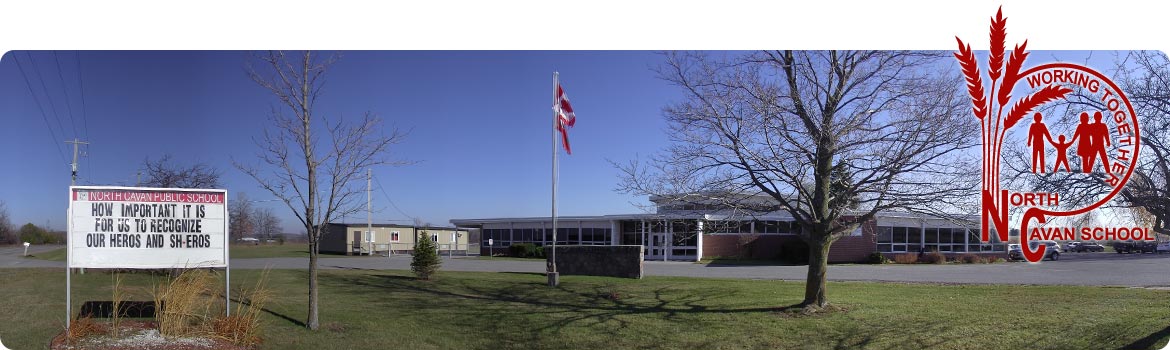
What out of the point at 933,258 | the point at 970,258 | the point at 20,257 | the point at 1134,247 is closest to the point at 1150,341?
the point at 1134,247

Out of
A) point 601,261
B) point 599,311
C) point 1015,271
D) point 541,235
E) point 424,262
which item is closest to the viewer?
point 599,311

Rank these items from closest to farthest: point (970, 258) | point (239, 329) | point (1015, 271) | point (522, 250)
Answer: point (239, 329) < point (1015, 271) < point (970, 258) < point (522, 250)

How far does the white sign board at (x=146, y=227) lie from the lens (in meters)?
6.66

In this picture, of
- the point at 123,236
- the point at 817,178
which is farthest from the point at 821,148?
the point at 123,236

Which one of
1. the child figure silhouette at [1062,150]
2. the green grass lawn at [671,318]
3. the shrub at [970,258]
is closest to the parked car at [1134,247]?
the green grass lawn at [671,318]

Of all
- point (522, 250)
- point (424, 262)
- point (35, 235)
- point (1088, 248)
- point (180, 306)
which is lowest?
point (522, 250)

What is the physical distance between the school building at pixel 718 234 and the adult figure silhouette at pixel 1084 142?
3.77ft

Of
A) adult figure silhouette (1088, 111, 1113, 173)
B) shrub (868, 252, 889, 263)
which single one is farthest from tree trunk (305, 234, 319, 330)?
shrub (868, 252, 889, 263)

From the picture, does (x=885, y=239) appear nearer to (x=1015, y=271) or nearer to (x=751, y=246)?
(x=751, y=246)

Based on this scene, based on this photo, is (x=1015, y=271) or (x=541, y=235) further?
(x=541, y=235)

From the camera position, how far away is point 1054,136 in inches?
253

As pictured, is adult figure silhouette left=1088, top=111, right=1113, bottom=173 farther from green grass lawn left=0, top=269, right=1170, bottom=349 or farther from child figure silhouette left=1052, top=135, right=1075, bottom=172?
green grass lawn left=0, top=269, right=1170, bottom=349

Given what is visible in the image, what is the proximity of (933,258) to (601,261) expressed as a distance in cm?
1061

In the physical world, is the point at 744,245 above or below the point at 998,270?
below
